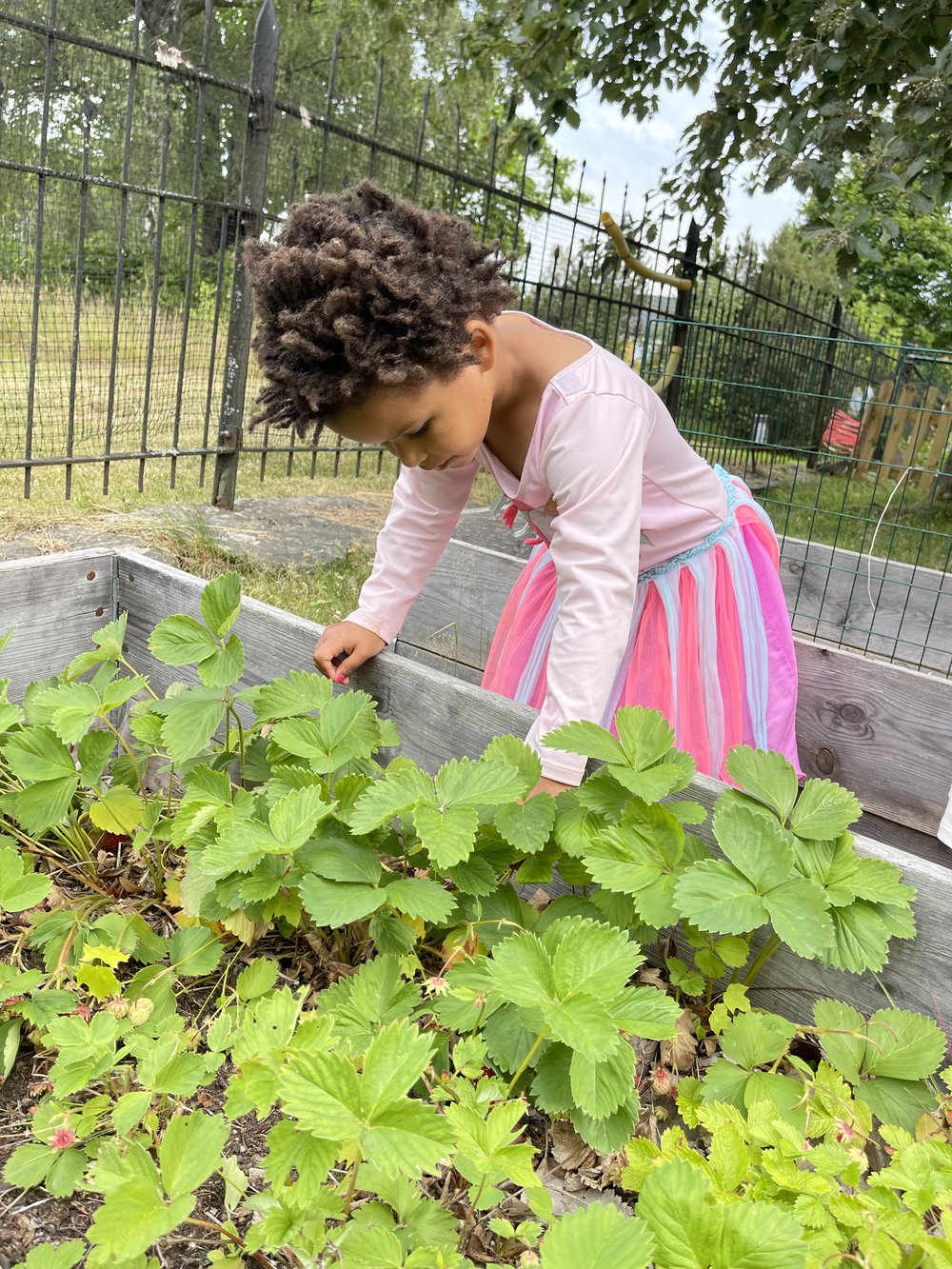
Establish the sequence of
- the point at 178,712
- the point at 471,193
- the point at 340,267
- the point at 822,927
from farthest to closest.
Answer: the point at 471,193
the point at 340,267
the point at 178,712
the point at 822,927

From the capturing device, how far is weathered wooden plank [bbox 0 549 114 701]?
1.80 meters

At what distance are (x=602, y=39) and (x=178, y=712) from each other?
5.11 meters

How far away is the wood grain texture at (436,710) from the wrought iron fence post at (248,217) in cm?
277

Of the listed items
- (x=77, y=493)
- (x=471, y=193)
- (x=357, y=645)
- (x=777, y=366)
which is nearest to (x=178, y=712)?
(x=357, y=645)

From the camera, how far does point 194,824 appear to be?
1.16m

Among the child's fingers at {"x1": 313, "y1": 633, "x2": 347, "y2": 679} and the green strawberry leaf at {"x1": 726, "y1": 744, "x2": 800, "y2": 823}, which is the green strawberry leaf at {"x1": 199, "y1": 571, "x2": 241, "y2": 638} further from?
the green strawberry leaf at {"x1": 726, "y1": 744, "x2": 800, "y2": 823}

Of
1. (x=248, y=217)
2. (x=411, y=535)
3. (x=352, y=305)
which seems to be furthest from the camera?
(x=248, y=217)

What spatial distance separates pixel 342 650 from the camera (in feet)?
5.44

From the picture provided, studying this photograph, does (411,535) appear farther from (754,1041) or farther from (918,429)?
(918,429)

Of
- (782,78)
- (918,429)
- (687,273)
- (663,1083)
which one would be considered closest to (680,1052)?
(663,1083)

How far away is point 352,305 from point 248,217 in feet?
11.5

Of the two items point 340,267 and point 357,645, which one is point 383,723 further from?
point 340,267

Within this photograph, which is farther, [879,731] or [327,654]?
[879,731]

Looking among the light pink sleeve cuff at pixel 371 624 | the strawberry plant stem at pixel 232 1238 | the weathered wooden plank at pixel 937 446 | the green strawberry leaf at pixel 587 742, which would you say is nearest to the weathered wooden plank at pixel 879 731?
the light pink sleeve cuff at pixel 371 624
